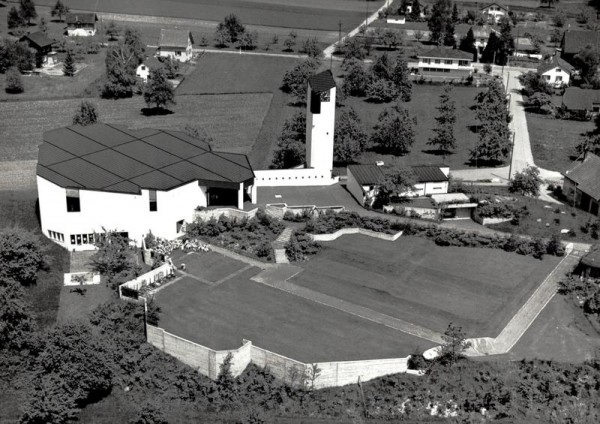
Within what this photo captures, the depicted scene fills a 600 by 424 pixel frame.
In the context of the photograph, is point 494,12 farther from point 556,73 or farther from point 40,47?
point 40,47

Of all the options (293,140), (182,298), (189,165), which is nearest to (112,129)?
(189,165)

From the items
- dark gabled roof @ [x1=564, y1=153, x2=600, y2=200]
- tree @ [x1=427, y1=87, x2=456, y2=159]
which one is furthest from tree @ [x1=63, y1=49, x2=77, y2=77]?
dark gabled roof @ [x1=564, y1=153, x2=600, y2=200]

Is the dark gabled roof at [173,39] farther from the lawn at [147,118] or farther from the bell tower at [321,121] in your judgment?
the bell tower at [321,121]

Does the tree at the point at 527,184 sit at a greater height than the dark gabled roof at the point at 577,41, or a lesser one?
lesser

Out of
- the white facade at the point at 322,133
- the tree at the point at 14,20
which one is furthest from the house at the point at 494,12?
the white facade at the point at 322,133

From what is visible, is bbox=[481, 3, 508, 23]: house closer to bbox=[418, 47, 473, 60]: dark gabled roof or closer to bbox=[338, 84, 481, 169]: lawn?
bbox=[418, 47, 473, 60]: dark gabled roof

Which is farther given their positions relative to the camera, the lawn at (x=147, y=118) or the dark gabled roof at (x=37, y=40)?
the dark gabled roof at (x=37, y=40)

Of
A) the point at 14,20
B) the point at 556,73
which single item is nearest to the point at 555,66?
the point at 556,73

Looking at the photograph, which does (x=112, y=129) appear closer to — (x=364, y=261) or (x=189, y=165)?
(x=189, y=165)
